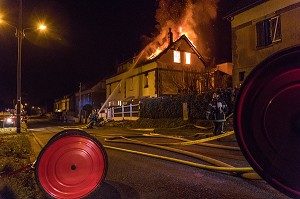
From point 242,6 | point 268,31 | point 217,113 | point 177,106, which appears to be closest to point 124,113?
point 177,106

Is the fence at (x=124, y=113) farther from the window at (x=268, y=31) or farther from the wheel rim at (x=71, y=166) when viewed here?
the wheel rim at (x=71, y=166)

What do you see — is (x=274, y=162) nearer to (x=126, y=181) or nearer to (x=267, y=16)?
(x=126, y=181)

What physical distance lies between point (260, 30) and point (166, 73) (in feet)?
51.7

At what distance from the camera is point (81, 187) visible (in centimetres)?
367

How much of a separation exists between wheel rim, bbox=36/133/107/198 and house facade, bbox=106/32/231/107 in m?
24.1

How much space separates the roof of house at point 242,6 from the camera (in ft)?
59.7

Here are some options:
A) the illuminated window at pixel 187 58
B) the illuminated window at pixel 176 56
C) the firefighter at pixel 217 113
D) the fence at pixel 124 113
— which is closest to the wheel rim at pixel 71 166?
the firefighter at pixel 217 113

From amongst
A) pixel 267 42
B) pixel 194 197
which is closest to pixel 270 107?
pixel 194 197

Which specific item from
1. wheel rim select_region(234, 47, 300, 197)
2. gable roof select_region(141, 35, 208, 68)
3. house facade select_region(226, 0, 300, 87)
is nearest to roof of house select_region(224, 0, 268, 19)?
house facade select_region(226, 0, 300, 87)

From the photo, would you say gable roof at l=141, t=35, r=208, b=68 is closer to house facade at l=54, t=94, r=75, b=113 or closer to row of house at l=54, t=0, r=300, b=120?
row of house at l=54, t=0, r=300, b=120

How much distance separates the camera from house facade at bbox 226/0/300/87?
1617 cm

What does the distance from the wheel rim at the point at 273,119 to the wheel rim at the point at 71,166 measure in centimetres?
216

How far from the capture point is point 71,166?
3.63 m

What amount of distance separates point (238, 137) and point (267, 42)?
17.3 meters
